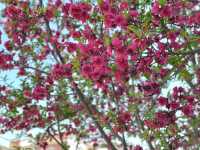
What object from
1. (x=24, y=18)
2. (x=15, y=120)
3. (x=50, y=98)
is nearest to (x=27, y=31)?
(x=24, y=18)

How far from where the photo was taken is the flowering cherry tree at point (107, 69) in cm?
732

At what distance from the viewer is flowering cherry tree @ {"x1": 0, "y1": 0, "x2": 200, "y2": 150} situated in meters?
7.32

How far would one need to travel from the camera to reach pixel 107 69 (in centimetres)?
703

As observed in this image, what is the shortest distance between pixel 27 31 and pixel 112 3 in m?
3.98

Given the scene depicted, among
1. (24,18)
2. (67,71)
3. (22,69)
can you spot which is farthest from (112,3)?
(22,69)

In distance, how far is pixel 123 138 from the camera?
431 inches

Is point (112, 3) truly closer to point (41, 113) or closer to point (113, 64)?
point (113, 64)

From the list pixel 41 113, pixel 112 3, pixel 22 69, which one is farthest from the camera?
pixel 41 113

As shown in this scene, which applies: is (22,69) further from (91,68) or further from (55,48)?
(91,68)

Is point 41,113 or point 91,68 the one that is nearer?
point 91,68

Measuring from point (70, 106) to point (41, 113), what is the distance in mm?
927

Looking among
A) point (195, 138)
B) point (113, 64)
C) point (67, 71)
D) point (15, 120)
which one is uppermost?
point (15, 120)

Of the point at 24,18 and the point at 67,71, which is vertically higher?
the point at 24,18

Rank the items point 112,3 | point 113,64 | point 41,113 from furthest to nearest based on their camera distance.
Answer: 1. point 41,113
2. point 112,3
3. point 113,64
